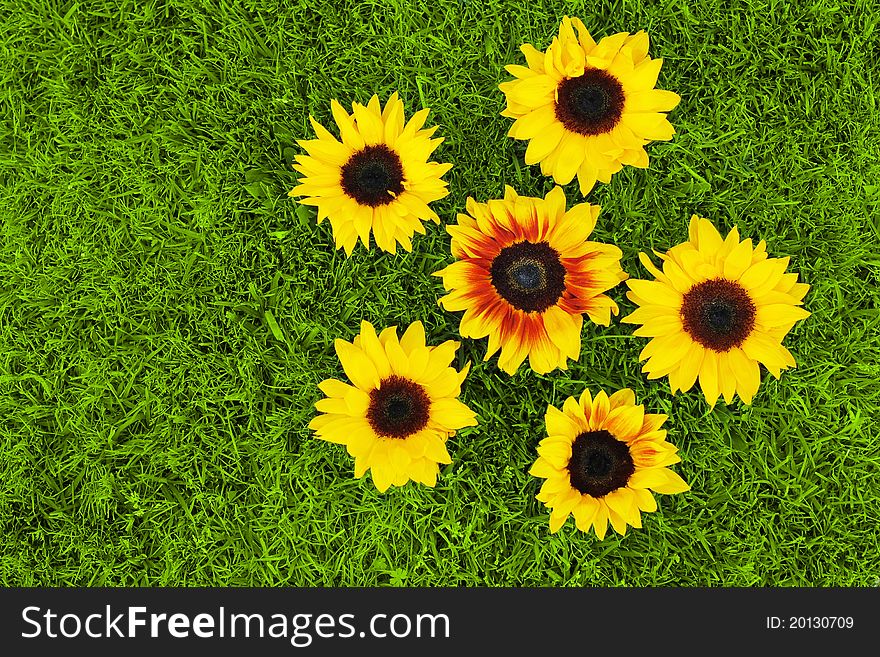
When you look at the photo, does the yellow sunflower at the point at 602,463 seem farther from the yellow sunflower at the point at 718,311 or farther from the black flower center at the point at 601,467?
the yellow sunflower at the point at 718,311

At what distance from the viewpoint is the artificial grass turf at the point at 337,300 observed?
3.94 feet

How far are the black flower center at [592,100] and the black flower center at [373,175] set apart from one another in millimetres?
260

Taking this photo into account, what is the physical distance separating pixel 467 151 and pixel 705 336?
0.50 m

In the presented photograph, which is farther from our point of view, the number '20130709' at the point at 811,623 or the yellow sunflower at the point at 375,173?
the number '20130709' at the point at 811,623

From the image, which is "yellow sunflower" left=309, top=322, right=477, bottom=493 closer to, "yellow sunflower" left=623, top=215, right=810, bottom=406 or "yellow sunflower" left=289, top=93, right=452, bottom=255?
"yellow sunflower" left=289, top=93, right=452, bottom=255

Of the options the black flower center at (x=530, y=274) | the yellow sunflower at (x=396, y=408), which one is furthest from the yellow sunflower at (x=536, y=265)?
the yellow sunflower at (x=396, y=408)

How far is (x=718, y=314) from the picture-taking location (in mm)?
1014

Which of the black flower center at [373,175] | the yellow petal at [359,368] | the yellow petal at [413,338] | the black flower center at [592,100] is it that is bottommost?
the yellow petal at [359,368]

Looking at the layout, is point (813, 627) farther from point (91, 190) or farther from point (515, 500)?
point (91, 190)

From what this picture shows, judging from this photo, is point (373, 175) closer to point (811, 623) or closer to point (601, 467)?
point (601, 467)

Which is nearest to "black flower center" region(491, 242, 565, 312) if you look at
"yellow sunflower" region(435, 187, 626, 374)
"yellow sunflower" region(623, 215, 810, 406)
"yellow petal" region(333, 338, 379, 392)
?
"yellow sunflower" region(435, 187, 626, 374)

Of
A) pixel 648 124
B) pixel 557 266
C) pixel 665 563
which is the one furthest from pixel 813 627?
pixel 648 124

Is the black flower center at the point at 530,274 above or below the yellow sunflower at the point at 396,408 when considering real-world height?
above

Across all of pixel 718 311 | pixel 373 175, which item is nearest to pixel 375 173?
pixel 373 175
